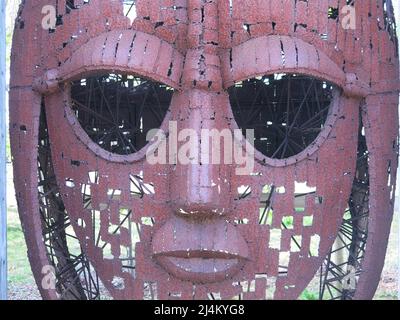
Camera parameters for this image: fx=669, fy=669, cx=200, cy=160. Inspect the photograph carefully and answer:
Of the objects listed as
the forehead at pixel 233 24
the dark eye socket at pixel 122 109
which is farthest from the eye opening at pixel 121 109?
the forehead at pixel 233 24

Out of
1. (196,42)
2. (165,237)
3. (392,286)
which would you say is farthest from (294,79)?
(392,286)

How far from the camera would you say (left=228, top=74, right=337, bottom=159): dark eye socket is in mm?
4387

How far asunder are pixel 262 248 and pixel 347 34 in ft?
3.63

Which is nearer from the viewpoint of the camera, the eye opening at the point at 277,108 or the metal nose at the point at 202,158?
the metal nose at the point at 202,158

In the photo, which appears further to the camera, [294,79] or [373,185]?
[294,79]

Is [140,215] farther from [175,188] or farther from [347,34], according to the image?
[347,34]

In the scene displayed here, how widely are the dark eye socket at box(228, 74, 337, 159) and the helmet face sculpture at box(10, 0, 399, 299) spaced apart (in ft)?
2.89

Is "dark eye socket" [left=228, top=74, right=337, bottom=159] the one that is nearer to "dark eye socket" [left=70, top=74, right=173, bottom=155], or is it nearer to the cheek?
"dark eye socket" [left=70, top=74, right=173, bottom=155]

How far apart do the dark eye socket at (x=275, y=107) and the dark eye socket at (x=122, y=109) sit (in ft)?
1.71

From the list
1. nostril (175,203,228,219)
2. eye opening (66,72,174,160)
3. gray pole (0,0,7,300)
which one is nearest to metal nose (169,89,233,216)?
nostril (175,203,228,219)

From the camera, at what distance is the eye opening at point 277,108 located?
4352 mm

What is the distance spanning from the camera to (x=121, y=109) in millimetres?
4590

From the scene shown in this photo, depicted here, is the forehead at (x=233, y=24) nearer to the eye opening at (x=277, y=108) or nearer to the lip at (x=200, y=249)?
the lip at (x=200, y=249)

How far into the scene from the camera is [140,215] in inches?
122
